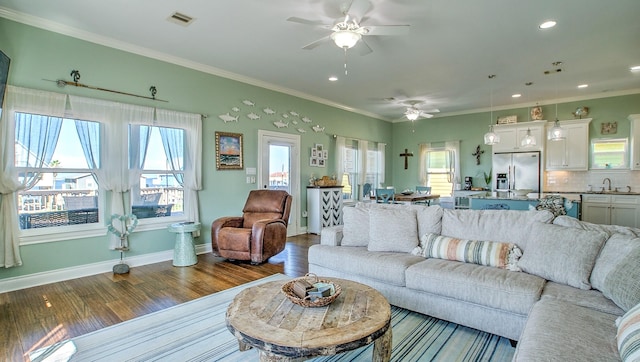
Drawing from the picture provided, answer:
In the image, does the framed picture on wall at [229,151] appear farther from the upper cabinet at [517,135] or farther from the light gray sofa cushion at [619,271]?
the upper cabinet at [517,135]

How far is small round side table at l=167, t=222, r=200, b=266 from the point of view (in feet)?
14.0

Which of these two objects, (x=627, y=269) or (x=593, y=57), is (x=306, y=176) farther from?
(x=627, y=269)

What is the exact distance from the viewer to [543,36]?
12.6 ft

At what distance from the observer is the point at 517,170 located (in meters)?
7.18

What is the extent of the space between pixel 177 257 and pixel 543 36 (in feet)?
17.9

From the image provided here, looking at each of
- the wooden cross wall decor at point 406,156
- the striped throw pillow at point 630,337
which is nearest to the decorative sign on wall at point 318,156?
the wooden cross wall decor at point 406,156

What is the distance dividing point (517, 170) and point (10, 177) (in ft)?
28.5

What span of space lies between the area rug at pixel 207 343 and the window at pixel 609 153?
6.52 m

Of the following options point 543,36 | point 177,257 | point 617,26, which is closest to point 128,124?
point 177,257

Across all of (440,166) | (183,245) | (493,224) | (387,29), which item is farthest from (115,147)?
(440,166)

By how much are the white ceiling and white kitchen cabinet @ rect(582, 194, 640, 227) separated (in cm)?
215

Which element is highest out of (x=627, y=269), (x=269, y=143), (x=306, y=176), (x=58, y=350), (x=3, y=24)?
(x=3, y=24)

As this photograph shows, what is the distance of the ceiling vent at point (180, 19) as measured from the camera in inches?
135

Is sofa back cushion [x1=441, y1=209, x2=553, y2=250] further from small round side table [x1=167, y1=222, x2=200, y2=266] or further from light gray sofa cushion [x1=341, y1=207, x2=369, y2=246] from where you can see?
small round side table [x1=167, y1=222, x2=200, y2=266]
